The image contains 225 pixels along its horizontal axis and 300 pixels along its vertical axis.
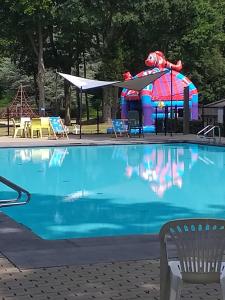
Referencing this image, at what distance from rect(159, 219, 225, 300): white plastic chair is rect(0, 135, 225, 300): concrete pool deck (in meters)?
0.98

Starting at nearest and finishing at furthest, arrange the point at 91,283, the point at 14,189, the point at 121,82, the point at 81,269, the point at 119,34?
1. the point at 91,283
2. the point at 81,269
3. the point at 14,189
4. the point at 121,82
5. the point at 119,34

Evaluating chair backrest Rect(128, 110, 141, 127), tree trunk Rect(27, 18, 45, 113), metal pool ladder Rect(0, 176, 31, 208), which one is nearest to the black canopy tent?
chair backrest Rect(128, 110, 141, 127)

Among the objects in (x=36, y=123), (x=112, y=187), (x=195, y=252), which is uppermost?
(x=36, y=123)

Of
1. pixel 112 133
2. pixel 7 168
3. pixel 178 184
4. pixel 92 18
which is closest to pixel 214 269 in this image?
pixel 178 184

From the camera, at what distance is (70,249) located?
527cm

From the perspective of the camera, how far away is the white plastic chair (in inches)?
114

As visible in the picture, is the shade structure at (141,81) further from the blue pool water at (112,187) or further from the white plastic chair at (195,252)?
the white plastic chair at (195,252)

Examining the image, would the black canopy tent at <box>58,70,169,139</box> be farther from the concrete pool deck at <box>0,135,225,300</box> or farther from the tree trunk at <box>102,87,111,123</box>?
the concrete pool deck at <box>0,135,225,300</box>

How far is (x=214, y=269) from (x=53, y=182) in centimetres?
938

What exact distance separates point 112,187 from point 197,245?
849cm

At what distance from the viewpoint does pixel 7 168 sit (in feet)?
47.5

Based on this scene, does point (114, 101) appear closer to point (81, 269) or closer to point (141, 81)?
point (141, 81)

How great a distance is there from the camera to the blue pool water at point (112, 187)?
8.04m

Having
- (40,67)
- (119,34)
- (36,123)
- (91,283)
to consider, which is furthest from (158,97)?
(91,283)
